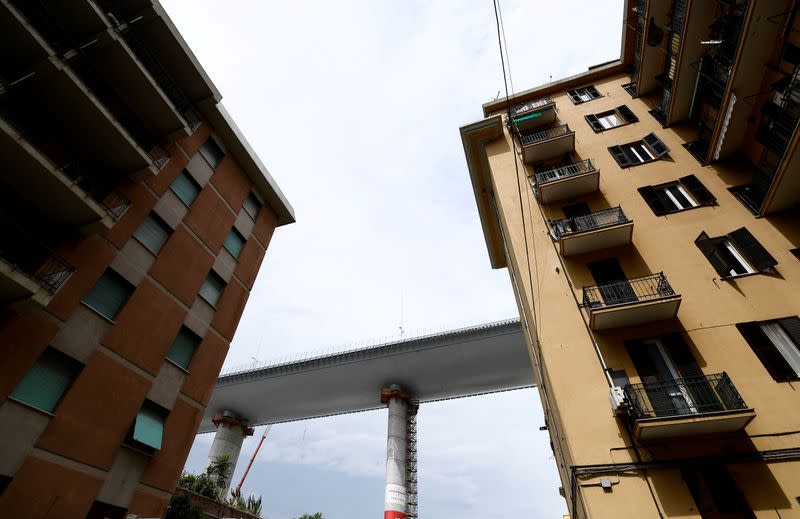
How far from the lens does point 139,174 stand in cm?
1495

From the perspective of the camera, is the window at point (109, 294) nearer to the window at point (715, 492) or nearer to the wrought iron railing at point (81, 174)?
the wrought iron railing at point (81, 174)

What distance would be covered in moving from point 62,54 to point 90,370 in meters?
9.85

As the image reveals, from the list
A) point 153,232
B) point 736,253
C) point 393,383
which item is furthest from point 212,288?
point 393,383

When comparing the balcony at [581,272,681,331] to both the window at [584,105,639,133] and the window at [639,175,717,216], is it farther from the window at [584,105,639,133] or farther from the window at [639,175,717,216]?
the window at [584,105,639,133]

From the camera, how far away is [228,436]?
53.4 metres

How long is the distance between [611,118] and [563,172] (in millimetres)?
5377

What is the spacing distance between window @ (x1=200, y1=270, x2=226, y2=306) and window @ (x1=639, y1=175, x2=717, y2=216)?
18522 mm

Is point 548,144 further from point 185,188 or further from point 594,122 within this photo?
point 185,188

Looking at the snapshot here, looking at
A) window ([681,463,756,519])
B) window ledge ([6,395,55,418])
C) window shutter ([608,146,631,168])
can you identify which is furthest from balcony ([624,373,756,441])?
window ledge ([6,395,55,418])

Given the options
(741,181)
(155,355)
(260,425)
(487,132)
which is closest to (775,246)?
(741,181)

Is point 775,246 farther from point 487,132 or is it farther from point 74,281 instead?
point 74,281

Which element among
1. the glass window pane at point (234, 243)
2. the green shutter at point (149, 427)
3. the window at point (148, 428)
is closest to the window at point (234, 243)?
the glass window pane at point (234, 243)

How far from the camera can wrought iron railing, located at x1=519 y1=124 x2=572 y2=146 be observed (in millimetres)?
19234

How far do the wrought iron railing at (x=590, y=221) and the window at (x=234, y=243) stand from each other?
14980 millimetres
